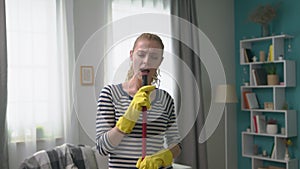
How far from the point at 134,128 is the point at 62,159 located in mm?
1961

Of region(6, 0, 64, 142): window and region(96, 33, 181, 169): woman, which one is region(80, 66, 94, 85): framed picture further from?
region(6, 0, 64, 142): window

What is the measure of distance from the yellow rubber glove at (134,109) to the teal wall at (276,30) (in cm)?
360

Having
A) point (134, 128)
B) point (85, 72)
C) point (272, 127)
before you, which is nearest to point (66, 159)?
point (85, 72)

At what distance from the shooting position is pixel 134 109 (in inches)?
42.2

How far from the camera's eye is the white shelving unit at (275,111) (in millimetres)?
4191

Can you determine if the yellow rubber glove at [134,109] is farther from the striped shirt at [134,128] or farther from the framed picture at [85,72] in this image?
the framed picture at [85,72]

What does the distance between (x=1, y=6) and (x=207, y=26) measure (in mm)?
2597

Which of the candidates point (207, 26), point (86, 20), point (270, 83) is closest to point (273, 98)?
point (270, 83)

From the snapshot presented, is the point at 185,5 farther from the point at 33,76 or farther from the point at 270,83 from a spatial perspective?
the point at 33,76

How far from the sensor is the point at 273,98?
4.40m

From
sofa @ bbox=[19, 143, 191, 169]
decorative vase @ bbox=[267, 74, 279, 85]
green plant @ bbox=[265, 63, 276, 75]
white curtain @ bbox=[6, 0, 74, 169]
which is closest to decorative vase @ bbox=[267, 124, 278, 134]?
A: decorative vase @ bbox=[267, 74, 279, 85]

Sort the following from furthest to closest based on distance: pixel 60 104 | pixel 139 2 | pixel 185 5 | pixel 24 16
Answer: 1. pixel 185 5
2. pixel 139 2
3. pixel 60 104
4. pixel 24 16

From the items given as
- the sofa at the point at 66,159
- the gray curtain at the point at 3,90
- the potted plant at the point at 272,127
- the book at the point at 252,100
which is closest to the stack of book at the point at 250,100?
the book at the point at 252,100

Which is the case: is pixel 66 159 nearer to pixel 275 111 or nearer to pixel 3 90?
pixel 3 90
